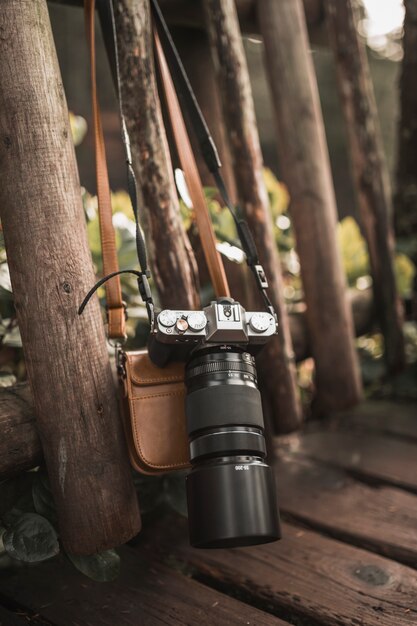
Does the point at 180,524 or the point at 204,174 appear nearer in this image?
the point at 180,524

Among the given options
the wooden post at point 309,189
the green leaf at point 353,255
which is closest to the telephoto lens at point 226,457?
the wooden post at point 309,189

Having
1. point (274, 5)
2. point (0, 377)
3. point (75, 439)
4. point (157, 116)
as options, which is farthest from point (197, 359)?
point (274, 5)

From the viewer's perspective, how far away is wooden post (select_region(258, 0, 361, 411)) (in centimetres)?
221

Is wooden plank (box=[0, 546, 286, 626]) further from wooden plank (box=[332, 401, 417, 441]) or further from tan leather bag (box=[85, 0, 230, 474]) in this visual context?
wooden plank (box=[332, 401, 417, 441])

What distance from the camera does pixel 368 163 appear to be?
8.11 feet

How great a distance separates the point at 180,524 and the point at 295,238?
1129mm

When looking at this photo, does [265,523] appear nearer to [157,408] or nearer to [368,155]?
[157,408]

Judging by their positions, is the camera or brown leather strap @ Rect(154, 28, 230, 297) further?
brown leather strap @ Rect(154, 28, 230, 297)

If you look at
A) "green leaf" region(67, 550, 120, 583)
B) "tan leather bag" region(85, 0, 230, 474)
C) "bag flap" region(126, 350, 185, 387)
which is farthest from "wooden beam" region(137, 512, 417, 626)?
"bag flap" region(126, 350, 185, 387)

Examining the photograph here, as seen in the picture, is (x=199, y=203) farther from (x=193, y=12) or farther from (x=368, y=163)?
(x=368, y=163)

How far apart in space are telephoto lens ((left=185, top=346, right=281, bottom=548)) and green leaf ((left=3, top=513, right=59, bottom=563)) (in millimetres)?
315

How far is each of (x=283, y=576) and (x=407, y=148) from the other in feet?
6.70

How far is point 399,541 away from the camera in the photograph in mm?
1525

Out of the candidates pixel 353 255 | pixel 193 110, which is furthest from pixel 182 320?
pixel 353 255
